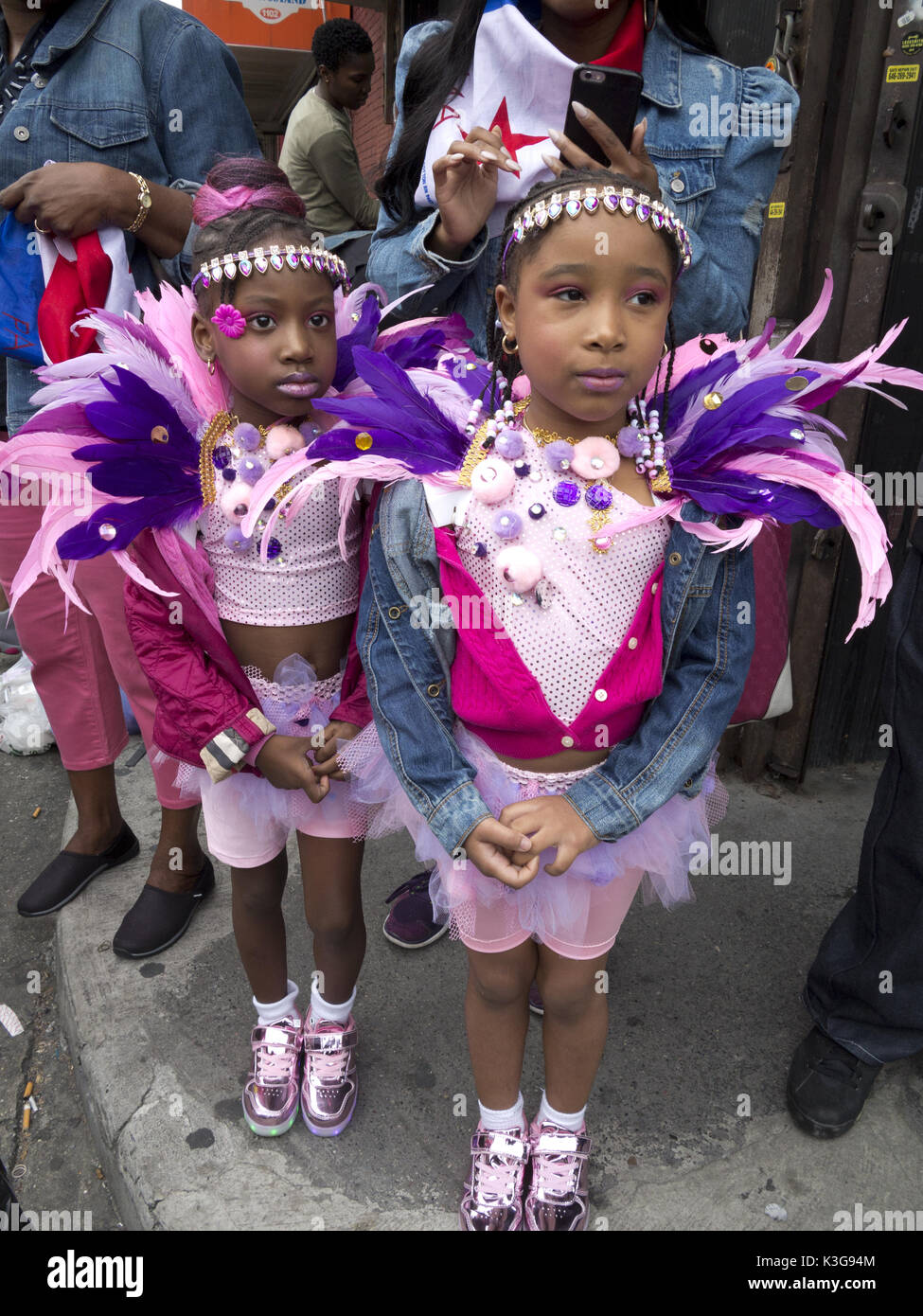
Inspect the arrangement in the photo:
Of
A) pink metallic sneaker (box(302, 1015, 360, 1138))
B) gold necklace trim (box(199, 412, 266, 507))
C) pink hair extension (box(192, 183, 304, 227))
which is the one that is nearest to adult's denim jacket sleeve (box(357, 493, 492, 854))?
gold necklace trim (box(199, 412, 266, 507))

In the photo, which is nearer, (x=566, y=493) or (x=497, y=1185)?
(x=566, y=493)

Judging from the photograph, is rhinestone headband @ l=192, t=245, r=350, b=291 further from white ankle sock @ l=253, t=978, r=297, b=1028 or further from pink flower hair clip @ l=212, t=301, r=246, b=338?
white ankle sock @ l=253, t=978, r=297, b=1028

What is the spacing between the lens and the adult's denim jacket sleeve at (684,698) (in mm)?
1435

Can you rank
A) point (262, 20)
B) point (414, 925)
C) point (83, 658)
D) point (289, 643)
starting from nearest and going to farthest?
point (289, 643)
point (414, 925)
point (83, 658)
point (262, 20)

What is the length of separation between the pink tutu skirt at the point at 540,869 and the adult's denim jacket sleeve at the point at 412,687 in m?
0.08

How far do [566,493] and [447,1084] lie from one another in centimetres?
138

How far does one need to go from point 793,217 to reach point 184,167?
1.70 m

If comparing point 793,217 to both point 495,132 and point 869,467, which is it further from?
point 495,132

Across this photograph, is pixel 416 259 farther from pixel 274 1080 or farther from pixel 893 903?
pixel 274 1080

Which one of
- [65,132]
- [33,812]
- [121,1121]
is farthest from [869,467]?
[33,812]

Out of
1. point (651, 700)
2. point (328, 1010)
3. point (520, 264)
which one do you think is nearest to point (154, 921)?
point (328, 1010)

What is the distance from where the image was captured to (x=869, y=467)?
285cm

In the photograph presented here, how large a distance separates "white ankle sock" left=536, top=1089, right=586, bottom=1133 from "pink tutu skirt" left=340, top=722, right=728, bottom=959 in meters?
0.35

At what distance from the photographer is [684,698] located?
1472mm
